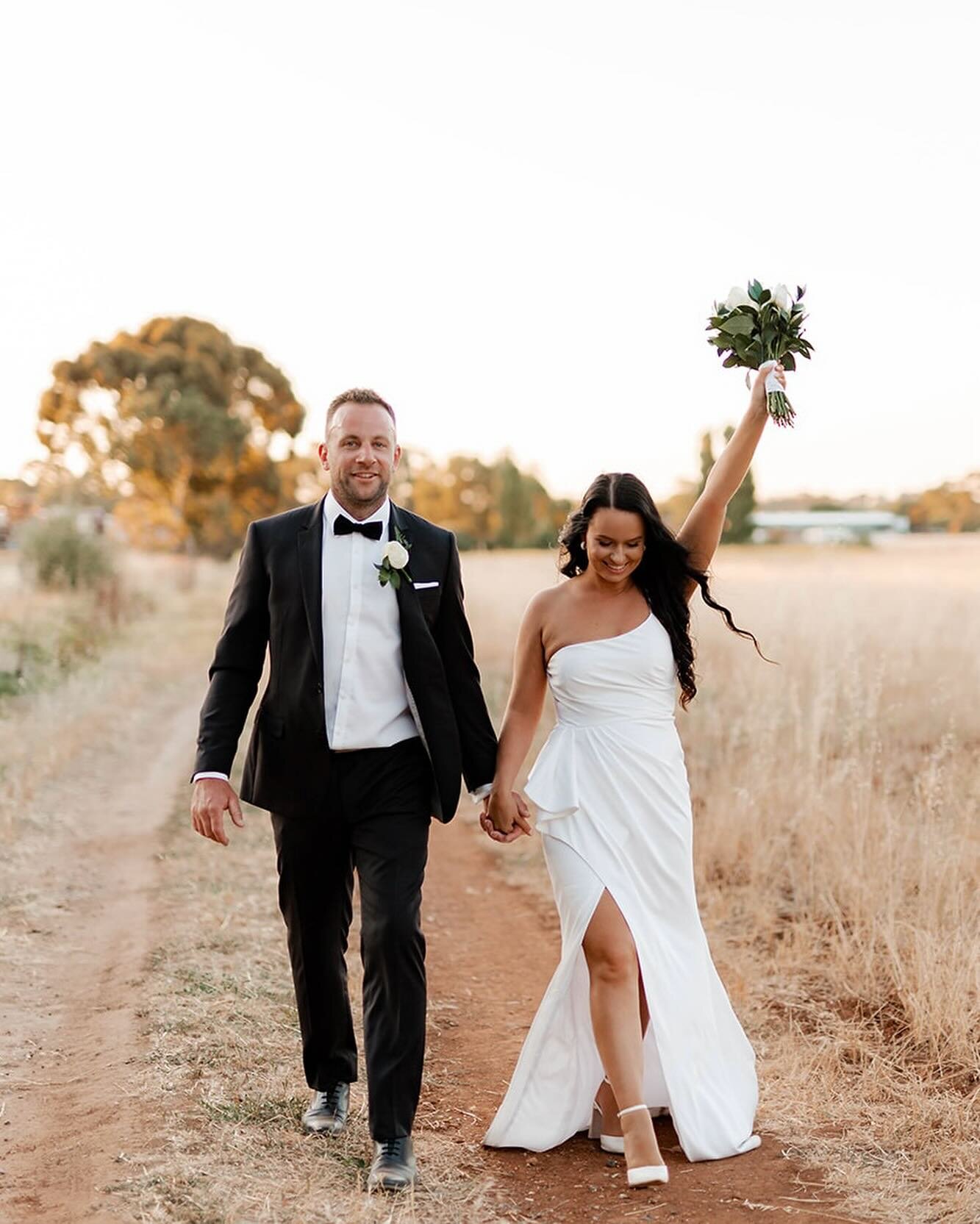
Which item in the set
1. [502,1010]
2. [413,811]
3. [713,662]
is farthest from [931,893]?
[713,662]

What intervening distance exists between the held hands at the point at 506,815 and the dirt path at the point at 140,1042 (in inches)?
39.9

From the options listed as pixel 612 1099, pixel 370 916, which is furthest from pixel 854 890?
pixel 370 916

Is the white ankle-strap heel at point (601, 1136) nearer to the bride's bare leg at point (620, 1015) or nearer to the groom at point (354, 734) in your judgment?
the bride's bare leg at point (620, 1015)

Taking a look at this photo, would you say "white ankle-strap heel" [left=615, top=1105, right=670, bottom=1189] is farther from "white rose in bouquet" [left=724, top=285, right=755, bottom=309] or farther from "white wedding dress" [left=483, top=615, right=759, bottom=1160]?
"white rose in bouquet" [left=724, top=285, right=755, bottom=309]

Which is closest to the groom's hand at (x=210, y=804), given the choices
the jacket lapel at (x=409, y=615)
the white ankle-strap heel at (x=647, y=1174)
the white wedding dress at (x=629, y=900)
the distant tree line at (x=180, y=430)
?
the jacket lapel at (x=409, y=615)

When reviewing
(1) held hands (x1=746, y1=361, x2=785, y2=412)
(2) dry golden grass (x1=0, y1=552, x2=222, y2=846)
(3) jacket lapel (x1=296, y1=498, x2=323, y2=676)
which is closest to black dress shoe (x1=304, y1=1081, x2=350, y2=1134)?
(3) jacket lapel (x1=296, y1=498, x2=323, y2=676)

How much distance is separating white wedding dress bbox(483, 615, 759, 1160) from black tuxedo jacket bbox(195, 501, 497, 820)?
301 mm

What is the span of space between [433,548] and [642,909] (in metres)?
1.29

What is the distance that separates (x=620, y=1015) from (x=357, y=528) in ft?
5.46

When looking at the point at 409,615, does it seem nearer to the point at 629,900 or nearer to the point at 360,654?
the point at 360,654

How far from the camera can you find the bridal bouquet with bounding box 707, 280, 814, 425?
4.50 metres

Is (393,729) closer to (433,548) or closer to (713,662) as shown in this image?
(433,548)

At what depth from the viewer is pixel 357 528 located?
416 cm

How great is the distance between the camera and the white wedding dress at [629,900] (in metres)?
4.13
